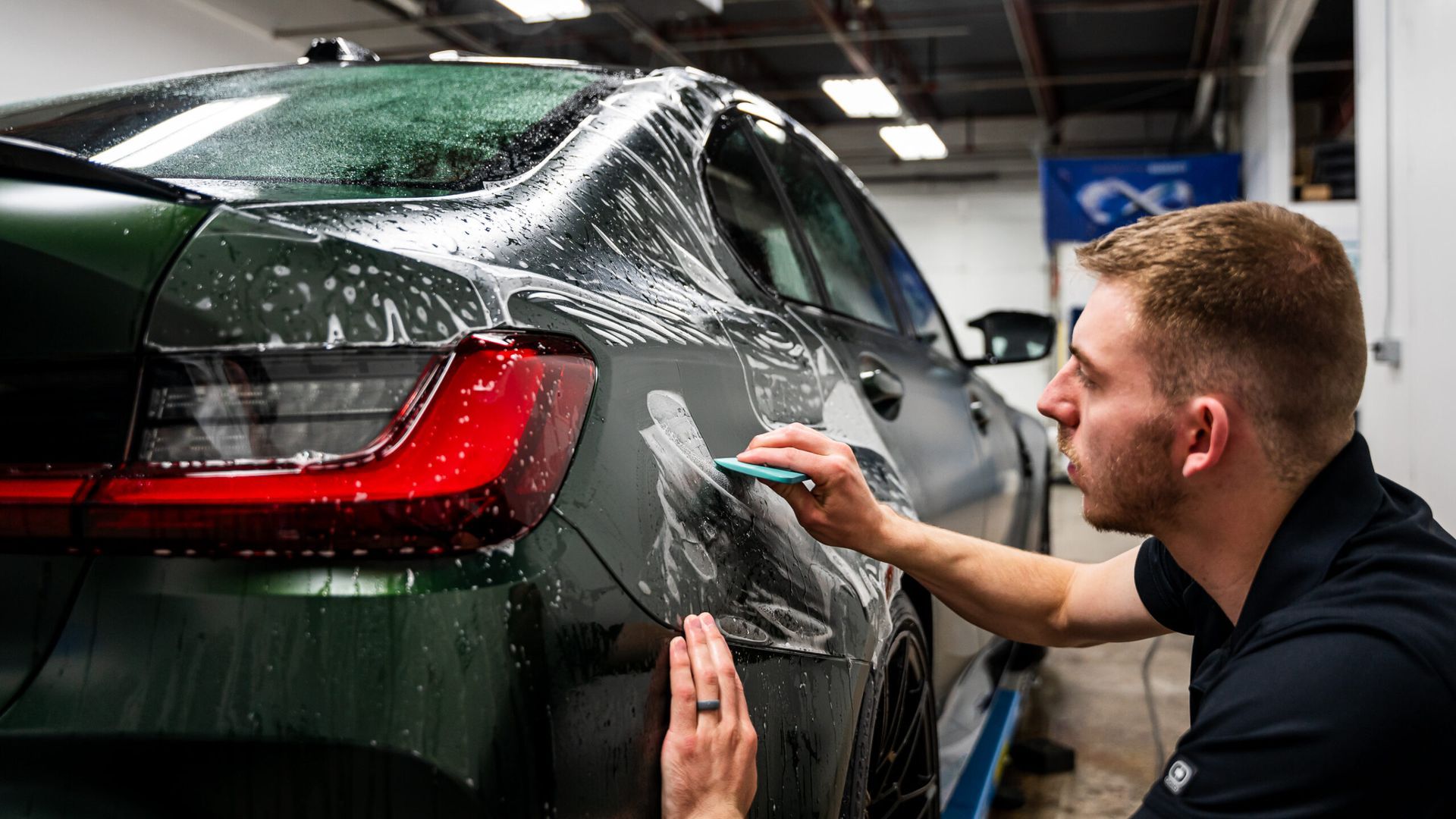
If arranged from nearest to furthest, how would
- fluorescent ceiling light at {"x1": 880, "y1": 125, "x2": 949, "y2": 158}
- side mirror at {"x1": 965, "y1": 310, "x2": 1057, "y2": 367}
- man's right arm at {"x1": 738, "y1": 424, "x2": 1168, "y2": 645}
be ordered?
man's right arm at {"x1": 738, "y1": 424, "x2": 1168, "y2": 645}
side mirror at {"x1": 965, "y1": 310, "x2": 1057, "y2": 367}
fluorescent ceiling light at {"x1": 880, "y1": 125, "x2": 949, "y2": 158}

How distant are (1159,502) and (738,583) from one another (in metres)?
0.51

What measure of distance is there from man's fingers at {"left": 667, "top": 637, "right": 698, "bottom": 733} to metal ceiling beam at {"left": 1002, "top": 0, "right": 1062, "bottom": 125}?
1169 centimetres

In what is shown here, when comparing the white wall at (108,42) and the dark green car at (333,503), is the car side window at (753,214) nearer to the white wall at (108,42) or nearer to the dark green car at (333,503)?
the dark green car at (333,503)

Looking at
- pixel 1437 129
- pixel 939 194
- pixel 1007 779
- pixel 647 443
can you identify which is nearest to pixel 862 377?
pixel 647 443

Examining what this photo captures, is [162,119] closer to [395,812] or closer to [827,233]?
[395,812]

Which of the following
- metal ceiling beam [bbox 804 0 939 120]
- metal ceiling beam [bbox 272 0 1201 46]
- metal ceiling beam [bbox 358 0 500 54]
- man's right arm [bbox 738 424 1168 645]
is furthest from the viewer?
metal ceiling beam [bbox 358 0 500 54]

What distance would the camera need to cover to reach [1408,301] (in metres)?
3.84

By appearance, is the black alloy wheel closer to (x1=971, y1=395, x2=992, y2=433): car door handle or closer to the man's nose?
the man's nose

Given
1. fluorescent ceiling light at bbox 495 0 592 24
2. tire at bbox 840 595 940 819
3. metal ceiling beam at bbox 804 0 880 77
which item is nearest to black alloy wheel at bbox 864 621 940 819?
tire at bbox 840 595 940 819

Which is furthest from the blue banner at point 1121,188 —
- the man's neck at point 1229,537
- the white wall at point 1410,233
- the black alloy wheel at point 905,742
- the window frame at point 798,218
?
the man's neck at point 1229,537

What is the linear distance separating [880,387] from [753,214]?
1.27 feet

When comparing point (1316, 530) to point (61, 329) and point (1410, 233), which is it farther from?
point (1410, 233)

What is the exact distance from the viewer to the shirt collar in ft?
4.01

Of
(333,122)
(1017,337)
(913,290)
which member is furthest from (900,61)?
(333,122)
